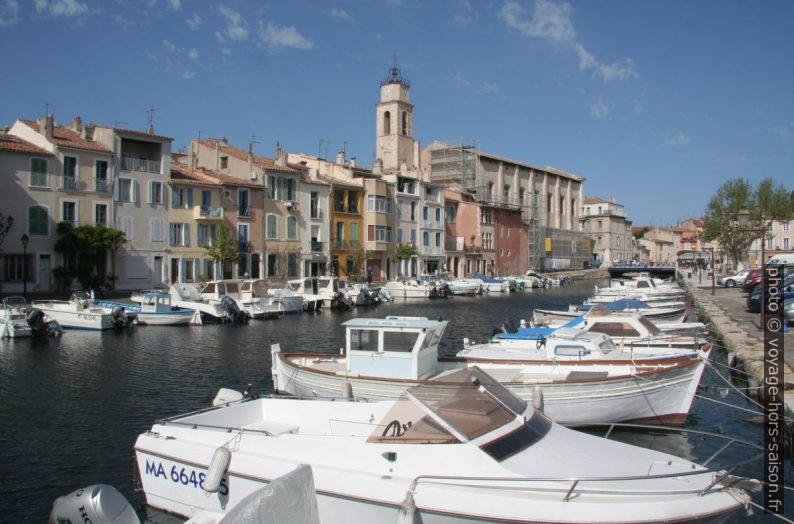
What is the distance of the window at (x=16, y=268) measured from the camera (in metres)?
41.7

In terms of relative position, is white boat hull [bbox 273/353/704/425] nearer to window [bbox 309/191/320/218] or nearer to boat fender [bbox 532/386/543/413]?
boat fender [bbox 532/386/543/413]

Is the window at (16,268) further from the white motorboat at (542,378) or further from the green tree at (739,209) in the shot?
the green tree at (739,209)

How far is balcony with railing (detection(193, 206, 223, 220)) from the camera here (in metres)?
51.4

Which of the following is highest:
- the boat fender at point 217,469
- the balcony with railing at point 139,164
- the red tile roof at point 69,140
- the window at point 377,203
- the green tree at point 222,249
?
the red tile roof at point 69,140

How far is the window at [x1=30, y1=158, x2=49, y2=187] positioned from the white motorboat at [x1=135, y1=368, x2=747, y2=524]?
38.4m

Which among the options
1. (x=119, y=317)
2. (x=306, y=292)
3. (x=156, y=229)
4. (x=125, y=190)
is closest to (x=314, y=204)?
(x=306, y=292)

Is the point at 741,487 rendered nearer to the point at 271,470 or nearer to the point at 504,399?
the point at 504,399

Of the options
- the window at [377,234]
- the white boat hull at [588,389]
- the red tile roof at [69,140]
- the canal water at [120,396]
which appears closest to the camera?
the canal water at [120,396]

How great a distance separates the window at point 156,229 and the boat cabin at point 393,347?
3652cm

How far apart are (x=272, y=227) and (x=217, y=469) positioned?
49227 millimetres

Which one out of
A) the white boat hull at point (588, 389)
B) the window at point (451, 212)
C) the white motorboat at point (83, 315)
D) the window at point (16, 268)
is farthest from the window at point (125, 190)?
the window at point (451, 212)

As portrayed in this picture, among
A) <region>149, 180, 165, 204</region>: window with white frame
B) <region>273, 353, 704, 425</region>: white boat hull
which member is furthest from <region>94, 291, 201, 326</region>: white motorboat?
<region>273, 353, 704, 425</region>: white boat hull

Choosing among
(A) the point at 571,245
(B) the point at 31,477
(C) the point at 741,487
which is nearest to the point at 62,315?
(B) the point at 31,477

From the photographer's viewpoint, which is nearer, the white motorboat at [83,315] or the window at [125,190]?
the white motorboat at [83,315]
